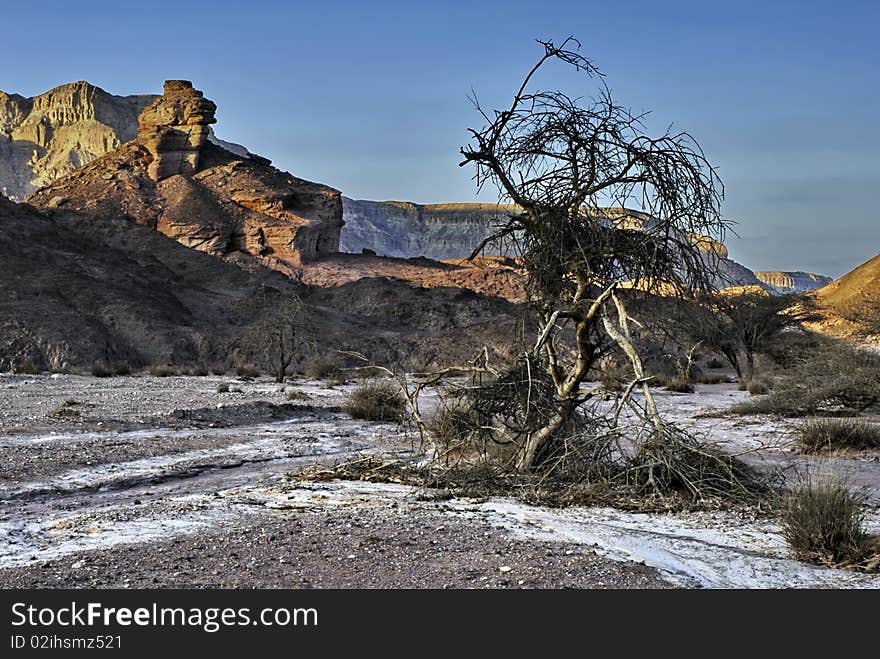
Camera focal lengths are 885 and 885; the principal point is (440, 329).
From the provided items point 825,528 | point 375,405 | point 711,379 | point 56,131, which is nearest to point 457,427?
point 825,528

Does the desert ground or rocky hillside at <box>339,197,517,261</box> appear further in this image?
rocky hillside at <box>339,197,517,261</box>

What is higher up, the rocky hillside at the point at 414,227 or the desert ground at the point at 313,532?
the rocky hillside at the point at 414,227

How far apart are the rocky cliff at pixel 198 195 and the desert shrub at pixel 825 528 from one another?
2337 inches

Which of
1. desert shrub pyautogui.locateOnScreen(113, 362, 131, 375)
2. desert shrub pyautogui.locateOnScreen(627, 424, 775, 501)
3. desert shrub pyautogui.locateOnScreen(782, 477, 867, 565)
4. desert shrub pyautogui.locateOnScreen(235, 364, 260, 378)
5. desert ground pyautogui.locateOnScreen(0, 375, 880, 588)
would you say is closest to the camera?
desert ground pyautogui.locateOnScreen(0, 375, 880, 588)

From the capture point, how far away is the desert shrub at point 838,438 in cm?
1099

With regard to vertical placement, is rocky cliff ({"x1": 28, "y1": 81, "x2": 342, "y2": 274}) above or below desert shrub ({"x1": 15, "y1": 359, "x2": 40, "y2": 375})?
above

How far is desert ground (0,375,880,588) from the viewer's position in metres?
4.84

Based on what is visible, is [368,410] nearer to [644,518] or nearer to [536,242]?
[536,242]

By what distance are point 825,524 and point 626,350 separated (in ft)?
8.85

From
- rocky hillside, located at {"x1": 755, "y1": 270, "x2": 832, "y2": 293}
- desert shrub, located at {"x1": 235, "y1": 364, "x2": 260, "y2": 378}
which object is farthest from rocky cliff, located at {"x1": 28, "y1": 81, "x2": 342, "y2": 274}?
rocky hillside, located at {"x1": 755, "y1": 270, "x2": 832, "y2": 293}

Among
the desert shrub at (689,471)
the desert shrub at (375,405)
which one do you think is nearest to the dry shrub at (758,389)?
the desert shrub at (375,405)

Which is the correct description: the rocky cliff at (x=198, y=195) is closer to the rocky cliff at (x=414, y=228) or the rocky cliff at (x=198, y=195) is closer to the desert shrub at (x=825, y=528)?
the rocky cliff at (x=414, y=228)

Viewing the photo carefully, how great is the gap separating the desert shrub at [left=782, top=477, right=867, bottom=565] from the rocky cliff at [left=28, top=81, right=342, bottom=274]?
59.3 m

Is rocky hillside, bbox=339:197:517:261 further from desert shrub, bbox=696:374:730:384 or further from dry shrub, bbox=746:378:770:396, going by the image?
dry shrub, bbox=746:378:770:396
